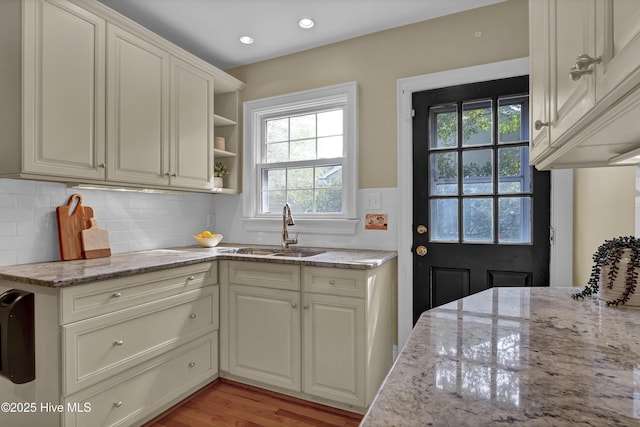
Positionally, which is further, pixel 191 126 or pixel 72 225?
pixel 191 126

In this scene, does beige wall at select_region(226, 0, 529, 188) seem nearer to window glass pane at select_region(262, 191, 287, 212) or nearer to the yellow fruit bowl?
window glass pane at select_region(262, 191, 287, 212)

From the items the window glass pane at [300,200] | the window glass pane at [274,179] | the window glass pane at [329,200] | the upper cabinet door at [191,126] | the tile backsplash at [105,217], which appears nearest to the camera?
the tile backsplash at [105,217]

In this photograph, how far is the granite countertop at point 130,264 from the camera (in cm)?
164

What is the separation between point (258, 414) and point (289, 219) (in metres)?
1.36

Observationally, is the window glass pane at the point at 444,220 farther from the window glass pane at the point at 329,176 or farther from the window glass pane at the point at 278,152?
the window glass pane at the point at 278,152

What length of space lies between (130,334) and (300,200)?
1.64m

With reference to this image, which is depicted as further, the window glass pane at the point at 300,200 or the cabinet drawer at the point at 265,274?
the window glass pane at the point at 300,200

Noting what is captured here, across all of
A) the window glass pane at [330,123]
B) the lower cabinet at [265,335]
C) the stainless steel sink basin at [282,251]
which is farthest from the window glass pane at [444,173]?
the lower cabinet at [265,335]

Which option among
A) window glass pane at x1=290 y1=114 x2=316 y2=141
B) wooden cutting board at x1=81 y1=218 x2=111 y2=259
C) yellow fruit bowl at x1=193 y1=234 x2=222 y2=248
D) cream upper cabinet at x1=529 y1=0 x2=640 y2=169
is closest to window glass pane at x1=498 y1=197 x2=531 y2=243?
cream upper cabinet at x1=529 y1=0 x2=640 y2=169

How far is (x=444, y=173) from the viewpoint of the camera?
246 cm

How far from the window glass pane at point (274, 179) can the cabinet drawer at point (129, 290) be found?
1.01m

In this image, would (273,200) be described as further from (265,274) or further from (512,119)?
(512,119)

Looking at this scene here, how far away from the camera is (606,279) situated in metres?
1.15

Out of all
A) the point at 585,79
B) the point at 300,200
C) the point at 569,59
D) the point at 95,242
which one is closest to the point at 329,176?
the point at 300,200
